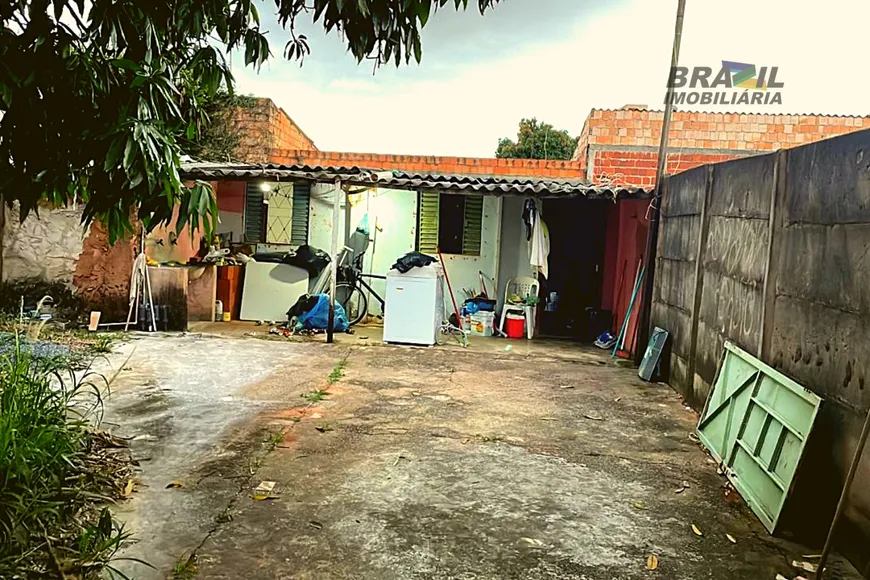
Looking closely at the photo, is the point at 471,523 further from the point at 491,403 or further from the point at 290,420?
the point at 491,403

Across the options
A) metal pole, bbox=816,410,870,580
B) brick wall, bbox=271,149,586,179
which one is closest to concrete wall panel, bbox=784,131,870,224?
metal pole, bbox=816,410,870,580

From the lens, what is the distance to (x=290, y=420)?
4.76 m

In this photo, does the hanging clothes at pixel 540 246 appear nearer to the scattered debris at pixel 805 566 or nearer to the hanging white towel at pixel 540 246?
the hanging white towel at pixel 540 246

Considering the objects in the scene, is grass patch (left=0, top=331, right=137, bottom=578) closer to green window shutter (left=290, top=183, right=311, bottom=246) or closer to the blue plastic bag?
the blue plastic bag

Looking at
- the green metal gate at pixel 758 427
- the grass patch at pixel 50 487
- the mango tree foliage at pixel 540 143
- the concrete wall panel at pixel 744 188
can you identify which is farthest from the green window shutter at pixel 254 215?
the mango tree foliage at pixel 540 143

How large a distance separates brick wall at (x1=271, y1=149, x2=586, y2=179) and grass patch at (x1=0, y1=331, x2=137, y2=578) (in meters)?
7.70

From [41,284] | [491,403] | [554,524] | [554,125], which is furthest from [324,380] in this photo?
[554,125]

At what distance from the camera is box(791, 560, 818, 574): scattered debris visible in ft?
9.30

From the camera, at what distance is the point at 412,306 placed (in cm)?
830

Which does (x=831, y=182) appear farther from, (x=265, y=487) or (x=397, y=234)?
(x=397, y=234)

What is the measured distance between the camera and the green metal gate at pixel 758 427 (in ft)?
10.6

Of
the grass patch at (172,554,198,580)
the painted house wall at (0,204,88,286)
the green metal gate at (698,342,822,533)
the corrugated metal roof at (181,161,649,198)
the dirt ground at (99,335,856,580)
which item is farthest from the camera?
the painted house wall at (0,204,88,286)

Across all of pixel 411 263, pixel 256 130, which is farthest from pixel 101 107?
pixel 256 130

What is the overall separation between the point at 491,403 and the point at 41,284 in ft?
20.3
